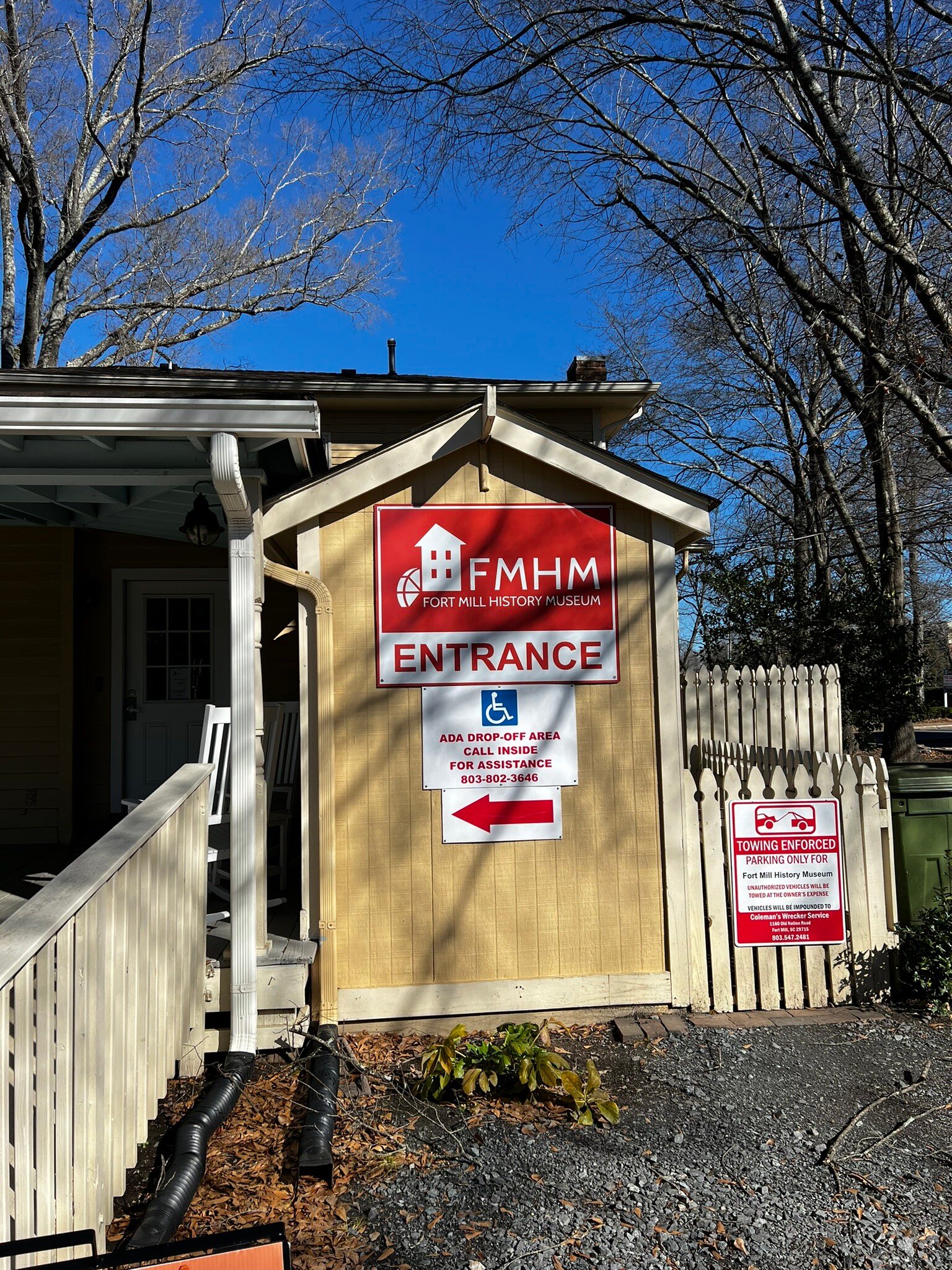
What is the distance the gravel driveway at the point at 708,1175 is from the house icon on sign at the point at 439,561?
2.48 metres

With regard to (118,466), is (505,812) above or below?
below

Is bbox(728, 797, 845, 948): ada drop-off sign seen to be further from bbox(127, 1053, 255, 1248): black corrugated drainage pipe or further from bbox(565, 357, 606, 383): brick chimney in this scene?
bbox(565, 357, 606, 383): brick chimney

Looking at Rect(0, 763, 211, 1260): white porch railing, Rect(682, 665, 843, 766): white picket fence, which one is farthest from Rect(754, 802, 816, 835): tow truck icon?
Rect(682, 665, 843, 766): white picket fence

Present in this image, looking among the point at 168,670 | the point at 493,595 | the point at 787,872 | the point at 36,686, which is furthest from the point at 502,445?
the point at 36,686

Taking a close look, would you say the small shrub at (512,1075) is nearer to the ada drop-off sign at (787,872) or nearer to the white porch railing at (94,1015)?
the white porch railing at (94,1015)

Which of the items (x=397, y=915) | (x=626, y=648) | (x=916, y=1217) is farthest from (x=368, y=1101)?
(x=626, y=648)

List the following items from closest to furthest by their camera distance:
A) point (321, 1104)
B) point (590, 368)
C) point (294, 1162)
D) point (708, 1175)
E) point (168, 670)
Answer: point (708, 1175)
point (294, 1162)
point (321, 1104)
point (168, 670)
point (590, 368)

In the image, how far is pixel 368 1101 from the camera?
12.5 ft

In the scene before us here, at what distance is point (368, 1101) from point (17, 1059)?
2.34 metres

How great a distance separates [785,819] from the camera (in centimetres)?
471

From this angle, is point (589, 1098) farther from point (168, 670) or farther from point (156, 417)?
point (168, 670)

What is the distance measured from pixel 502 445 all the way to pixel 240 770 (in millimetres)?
2205

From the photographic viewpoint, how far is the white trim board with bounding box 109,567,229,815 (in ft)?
25.2

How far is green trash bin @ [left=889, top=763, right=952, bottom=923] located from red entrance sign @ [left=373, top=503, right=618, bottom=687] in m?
1.85
